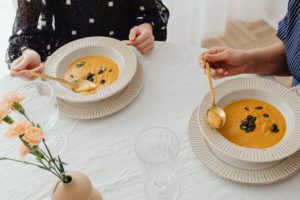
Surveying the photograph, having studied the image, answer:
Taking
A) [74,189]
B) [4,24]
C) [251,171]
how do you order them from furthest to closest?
[4,24] → [251,171] → [74,189]

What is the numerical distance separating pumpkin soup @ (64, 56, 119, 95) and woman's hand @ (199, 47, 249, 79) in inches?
10.7

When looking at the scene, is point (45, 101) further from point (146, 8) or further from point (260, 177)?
point (146, 8)

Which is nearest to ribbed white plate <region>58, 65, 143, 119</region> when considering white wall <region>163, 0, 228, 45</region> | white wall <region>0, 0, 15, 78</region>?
white wall <region>163, 0, 228, 45</region>

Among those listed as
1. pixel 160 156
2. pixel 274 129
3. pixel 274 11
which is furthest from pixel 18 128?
pixel 274 11

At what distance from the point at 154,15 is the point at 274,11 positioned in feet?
4.66

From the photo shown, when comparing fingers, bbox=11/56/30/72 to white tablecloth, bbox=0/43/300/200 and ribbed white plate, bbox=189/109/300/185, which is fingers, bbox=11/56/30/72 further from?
ribbed white plate, bbox=189/109/300/185

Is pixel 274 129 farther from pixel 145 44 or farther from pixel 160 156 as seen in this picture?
pixel 145 44

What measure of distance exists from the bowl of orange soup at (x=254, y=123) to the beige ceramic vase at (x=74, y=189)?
30 centimetres

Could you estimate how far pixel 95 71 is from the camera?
1.12 m

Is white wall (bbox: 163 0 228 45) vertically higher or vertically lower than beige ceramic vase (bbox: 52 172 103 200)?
lower

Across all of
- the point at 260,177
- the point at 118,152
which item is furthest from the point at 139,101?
the point at 260,177

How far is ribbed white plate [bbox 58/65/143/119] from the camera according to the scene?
40.2 inches

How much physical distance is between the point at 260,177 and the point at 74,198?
1.36 ft

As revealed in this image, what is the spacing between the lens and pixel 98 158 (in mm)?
934
